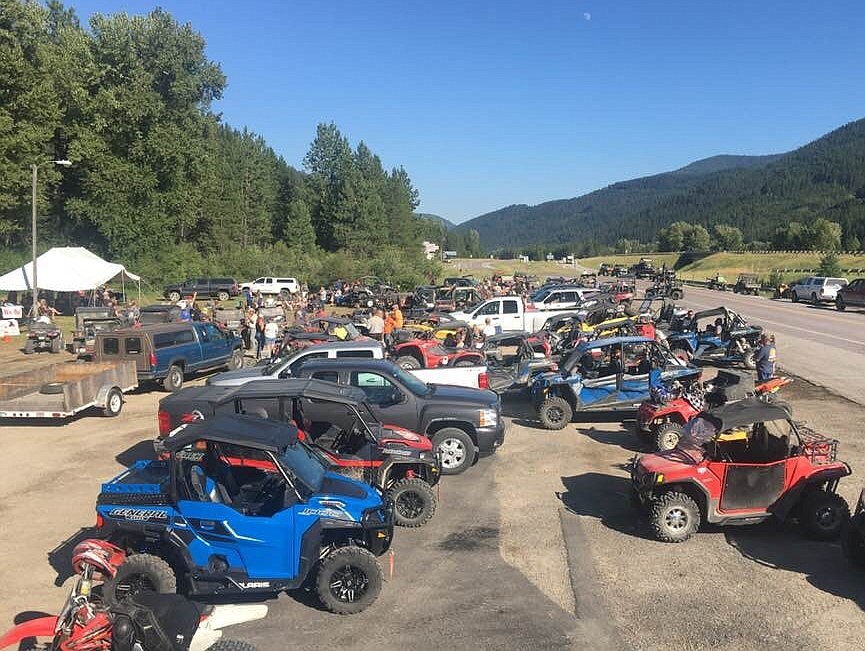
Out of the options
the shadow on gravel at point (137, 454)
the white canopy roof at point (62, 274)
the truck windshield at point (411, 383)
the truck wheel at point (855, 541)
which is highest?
the white canopy roof at point (62, 274)

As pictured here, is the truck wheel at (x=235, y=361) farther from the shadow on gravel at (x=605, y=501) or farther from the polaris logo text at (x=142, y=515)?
the polaris logo text at (x=142, y=515)

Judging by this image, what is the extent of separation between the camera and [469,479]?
395 inches

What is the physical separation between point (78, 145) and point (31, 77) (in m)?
6.63

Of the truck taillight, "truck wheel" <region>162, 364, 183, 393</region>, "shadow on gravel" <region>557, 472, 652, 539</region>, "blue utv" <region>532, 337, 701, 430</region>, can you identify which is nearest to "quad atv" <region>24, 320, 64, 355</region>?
"truck wheel" <region>162, 364, 183, 393</region>

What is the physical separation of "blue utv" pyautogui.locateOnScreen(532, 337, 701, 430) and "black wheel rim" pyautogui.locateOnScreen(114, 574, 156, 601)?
333 inches

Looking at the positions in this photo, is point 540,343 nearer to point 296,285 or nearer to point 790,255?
point 296,285

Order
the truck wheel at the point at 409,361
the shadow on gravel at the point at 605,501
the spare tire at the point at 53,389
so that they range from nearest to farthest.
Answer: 1. the shadow on gravel at the point at 605,501
2. the spare tire at the point at 53,389
3. the truck wheel at the point at 409,361

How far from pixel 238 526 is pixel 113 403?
9767 mm

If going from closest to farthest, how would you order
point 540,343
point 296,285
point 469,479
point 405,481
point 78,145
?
point 405,481
point 469,479
point 540,343
point 78,145
point 296,285

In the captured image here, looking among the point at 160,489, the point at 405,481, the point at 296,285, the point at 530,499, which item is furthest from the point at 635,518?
the point at 296,285

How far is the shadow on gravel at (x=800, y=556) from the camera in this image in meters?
6.69

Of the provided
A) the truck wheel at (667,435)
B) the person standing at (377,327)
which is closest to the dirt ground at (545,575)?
the truck wheel at (667,435)

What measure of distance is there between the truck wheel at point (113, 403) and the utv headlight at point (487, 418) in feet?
28.5

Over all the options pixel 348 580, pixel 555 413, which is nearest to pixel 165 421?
pixel 348 580
